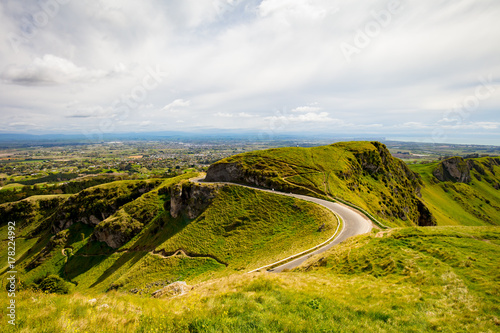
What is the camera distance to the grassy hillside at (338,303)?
8945mm

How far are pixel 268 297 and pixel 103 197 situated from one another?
92.6 meters

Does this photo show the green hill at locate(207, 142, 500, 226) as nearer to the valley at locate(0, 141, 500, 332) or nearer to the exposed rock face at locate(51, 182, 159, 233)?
the valley at locate(0, 141, 500, 332)

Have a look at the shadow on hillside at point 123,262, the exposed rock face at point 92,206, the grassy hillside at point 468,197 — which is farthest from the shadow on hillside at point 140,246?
the grassy hillside at point 468,197

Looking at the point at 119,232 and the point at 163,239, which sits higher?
the point at 163,239

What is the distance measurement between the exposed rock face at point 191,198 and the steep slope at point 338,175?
8.75 m

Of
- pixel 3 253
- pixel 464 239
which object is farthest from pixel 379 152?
pixel 3 253

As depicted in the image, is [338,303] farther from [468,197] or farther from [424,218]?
[468,197]

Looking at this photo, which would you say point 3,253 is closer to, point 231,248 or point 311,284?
point 231,248

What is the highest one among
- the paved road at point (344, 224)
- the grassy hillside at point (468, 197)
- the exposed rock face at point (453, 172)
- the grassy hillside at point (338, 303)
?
the grassy hillside at point (338, 303)

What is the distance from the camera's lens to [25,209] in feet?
316

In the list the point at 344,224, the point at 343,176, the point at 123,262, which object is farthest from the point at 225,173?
the point at 344,224

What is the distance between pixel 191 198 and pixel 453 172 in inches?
7817

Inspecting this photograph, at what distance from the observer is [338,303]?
11.8 meters

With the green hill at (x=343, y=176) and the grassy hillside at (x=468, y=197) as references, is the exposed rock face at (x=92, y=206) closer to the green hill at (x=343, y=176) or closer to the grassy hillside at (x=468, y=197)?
the green hill at (x=343, y=176)
